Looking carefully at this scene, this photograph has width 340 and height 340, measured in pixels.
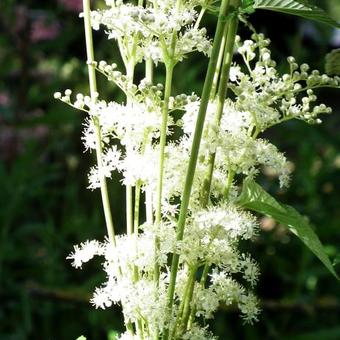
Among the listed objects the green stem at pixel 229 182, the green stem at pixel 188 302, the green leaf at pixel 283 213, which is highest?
the green stem at pixel 229 182

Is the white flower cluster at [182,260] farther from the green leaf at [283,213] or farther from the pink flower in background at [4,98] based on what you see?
the pink flower in background at [4,98]

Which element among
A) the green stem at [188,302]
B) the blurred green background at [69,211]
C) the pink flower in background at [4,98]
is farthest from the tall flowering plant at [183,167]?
the pink flower in background at [4,98]

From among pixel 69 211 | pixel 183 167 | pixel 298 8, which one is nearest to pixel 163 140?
pixel 183 167

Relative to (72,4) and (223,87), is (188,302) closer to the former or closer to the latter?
(223,87)

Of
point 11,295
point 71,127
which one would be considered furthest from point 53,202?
point 11,295

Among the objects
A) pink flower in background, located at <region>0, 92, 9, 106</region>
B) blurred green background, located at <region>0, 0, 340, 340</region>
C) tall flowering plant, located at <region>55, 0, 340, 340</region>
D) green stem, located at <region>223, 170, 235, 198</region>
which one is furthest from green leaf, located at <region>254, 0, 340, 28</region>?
pink flower in background, located at <region>0, 92, 9, 106</region>

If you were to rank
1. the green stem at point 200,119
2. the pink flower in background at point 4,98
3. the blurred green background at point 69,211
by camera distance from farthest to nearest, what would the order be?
the pink flower in background at point 4,98 → the blurred green background at point 69,211 → the green stem at point 200,119
